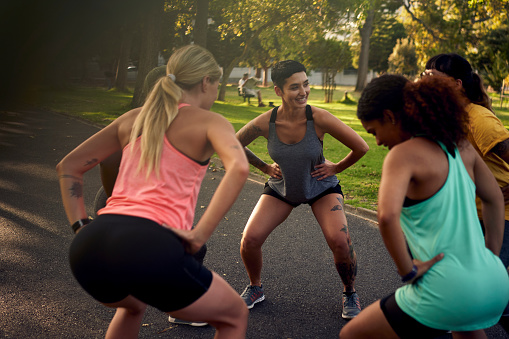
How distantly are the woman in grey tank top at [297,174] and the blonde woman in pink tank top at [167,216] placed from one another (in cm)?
179

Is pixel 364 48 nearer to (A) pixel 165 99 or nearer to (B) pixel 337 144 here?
(B) pixel 337 144

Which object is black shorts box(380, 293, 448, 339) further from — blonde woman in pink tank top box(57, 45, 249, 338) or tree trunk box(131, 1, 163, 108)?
tree trunk box(131, 1, 163, 108)

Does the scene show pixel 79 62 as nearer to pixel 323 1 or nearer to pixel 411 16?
pixel 323 1

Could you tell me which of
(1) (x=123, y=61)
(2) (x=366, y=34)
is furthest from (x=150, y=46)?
(2) (x=366, y=34)

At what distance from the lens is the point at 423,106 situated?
86.5 inches

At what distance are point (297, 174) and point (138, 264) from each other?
2.32 meters

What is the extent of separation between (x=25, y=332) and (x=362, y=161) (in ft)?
30.2

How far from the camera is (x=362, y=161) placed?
464 inches

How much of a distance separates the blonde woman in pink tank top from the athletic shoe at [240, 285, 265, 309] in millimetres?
1902

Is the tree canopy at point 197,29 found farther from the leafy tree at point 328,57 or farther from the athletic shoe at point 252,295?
the athletic shoe at point 252,295

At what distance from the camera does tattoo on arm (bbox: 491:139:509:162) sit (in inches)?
126

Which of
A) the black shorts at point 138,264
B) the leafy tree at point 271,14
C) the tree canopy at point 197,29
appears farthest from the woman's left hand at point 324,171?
the leafy tree at point 271,14

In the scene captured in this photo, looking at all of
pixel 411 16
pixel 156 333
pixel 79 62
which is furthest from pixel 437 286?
pixel 411 16

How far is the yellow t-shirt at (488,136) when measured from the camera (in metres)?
3.23
